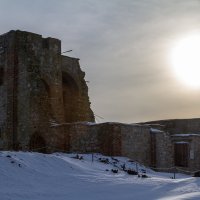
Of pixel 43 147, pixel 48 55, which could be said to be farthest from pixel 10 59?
pixel 43 147

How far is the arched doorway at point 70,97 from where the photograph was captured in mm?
29234

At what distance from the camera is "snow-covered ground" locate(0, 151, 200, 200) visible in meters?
11.3

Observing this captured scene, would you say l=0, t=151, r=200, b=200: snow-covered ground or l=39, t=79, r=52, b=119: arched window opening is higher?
l=39, t=79, r=52, b=119: arched window opening

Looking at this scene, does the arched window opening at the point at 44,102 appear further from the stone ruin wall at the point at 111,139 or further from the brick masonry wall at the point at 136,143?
the brick masonry wall at the point at 136,143

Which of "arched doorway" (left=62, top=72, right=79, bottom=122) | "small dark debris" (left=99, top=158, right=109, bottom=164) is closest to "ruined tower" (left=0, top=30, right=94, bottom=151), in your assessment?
"arched doorway" (left=62, top=72, right=79, bottom=122)

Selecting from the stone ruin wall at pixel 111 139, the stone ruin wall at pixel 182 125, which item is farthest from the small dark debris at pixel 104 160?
the stone ruin wall at pixel 182 125

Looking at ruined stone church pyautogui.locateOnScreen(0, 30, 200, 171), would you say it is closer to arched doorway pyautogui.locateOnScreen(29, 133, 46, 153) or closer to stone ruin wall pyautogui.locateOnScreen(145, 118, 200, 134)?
arched doorway pyautogui.locateOnScreen(29, 133, 46, 153)

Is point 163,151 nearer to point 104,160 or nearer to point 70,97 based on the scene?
point 104,160

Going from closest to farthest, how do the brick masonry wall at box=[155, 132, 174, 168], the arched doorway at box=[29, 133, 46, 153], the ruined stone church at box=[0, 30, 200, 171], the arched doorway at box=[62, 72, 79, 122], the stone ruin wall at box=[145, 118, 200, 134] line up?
the ruined stone church at box=[0, 30, 200, 171]
the brick masonry wall at box=[155, 132, 174, 168]
the arched doorway at box=[29, 133, 46, 153]
the arched doorway at box=[62, 72, 79, 122]
the stone ruin wall at box=[145, 118, 200, 134]

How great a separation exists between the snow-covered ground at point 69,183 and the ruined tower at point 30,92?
324 inches

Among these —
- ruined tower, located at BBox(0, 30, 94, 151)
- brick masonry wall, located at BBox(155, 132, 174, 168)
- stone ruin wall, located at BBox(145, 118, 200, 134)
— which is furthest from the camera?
stone ruin wall, located at BBox(145, 118, 200, 134)

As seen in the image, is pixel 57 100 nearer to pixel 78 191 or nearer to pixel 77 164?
pixel 77 164

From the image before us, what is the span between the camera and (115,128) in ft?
72.4

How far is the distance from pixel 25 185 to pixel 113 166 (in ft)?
24.0
